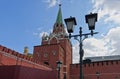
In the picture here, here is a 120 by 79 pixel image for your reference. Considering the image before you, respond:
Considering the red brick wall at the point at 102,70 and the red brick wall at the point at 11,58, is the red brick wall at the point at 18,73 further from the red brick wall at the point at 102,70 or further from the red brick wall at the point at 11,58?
the red brick wall at the point at 102,70

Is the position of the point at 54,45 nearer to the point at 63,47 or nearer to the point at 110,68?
the point at 63,47

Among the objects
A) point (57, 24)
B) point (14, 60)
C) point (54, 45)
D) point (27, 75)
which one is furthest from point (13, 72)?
point (57, 24)

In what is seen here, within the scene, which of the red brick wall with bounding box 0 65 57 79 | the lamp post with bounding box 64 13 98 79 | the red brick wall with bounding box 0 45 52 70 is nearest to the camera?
the lamp post with bounding box 64 13 98 79

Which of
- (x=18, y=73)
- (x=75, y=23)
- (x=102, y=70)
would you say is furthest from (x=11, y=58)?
(x=102, y=70)

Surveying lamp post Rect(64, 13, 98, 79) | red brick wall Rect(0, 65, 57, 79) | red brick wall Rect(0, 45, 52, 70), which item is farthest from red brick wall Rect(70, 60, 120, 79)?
lamp post Rect(64, 13, 98, 79)

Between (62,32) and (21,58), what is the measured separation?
Result: 19.0m

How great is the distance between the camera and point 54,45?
3756 centimetres

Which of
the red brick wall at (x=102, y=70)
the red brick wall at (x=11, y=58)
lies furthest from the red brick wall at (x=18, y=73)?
the red brick wall at (x=102, y=70)

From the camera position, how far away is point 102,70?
38688mm

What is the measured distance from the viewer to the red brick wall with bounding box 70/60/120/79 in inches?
1487

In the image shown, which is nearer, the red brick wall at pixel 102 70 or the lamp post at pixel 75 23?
the lamp post at pixel 75 23

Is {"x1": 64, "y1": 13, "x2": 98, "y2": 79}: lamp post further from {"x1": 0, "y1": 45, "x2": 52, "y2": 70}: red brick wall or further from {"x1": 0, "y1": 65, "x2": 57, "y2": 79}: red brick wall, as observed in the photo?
{"x1": 0, "y1": 45, "x2": 52, "y2": 70}: red brick wall

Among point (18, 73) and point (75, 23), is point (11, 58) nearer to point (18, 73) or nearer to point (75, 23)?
point (18, 73)

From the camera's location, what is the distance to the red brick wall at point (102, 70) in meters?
37.8
